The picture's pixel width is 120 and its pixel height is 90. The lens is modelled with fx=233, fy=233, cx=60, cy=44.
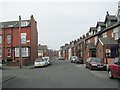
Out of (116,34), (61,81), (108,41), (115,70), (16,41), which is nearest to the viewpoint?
(61,81)

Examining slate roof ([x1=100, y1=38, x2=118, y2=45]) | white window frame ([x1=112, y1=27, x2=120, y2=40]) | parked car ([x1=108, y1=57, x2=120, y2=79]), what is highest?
white window frame ([x1=112, y1=27, x2=120, y2=40])

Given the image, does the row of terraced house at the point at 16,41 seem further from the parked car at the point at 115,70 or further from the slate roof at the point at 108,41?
the parked car at the point at 115,70

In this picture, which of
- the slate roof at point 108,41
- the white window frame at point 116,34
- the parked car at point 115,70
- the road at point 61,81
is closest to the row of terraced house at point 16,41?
the slate roof at point 108,41

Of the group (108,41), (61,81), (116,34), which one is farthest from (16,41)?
(61,81)

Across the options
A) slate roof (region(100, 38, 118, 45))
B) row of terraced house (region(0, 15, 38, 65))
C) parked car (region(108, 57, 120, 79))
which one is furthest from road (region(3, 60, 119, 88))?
row of terraced house (region(0, 15, 38, 65))

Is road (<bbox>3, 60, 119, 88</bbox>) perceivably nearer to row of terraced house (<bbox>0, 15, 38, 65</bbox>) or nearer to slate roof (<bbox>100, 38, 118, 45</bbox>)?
slate roof (<bbox>100, 38, 118, 45</bbox>)

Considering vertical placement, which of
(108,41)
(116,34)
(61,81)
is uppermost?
(116,34)

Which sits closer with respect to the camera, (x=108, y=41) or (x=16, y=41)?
(x=108, y=41)

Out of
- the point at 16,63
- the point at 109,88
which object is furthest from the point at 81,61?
the point at 109,88

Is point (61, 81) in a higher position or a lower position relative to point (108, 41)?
lower

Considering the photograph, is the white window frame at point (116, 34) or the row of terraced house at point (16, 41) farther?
the row of terraced house at point (16, 41)

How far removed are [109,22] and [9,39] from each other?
2099cm

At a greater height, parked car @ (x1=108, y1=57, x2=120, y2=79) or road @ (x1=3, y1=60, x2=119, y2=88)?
parked car @ (x1=108, y1=57, x2=120, y2=79)

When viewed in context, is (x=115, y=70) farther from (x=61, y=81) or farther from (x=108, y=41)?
(x=108, y=41)
